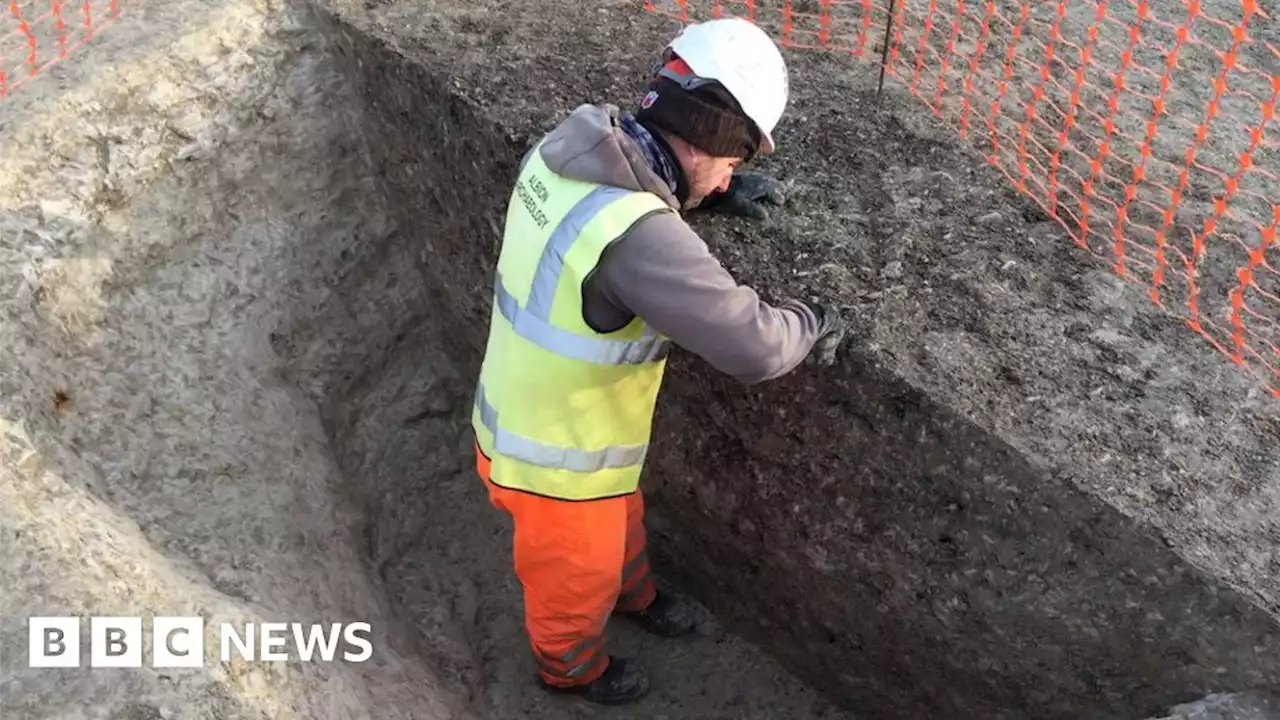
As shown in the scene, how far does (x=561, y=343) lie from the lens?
2512 mm

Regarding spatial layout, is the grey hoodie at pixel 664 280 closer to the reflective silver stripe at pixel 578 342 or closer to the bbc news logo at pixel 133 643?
the reflective silver stripe at pixel 578 342

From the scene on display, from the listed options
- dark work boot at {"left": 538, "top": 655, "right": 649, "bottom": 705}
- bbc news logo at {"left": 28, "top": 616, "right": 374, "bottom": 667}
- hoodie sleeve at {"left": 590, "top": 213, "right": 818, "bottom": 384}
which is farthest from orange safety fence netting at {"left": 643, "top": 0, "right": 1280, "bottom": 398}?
bbc news logo at {"left": 28, "top": 616, "right": 374, "bottom": 667}

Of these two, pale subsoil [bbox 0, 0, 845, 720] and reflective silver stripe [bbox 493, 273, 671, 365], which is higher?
reflective silver stripe [bbox 493, 273, 671, 365]

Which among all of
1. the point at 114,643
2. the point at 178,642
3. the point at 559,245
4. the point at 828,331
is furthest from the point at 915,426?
the point at 114,643

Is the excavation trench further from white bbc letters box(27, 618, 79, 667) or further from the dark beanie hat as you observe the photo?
the dark beanie hat

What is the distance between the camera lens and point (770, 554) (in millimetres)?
3295

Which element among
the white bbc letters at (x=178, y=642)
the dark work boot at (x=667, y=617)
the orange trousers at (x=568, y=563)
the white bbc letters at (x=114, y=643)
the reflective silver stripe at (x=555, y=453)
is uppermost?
the reflective silver stripe at (x=555, y=453)

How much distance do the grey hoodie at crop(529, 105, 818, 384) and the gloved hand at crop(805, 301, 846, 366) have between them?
25 centimetres

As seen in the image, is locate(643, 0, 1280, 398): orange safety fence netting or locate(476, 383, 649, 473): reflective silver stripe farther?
locate(643, 0, 1280, 398): orange safety fence netting

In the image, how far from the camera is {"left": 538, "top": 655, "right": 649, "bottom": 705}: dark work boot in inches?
140

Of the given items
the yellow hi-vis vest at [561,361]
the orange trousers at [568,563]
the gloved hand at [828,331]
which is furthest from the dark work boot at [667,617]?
the gloved hand at [828,331]

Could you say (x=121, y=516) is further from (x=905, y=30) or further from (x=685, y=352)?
(x=905, y=30)

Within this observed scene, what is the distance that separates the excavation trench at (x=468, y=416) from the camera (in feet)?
8.26

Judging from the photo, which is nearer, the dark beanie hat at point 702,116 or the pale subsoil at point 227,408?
the dark beanie hat at point 702,116
